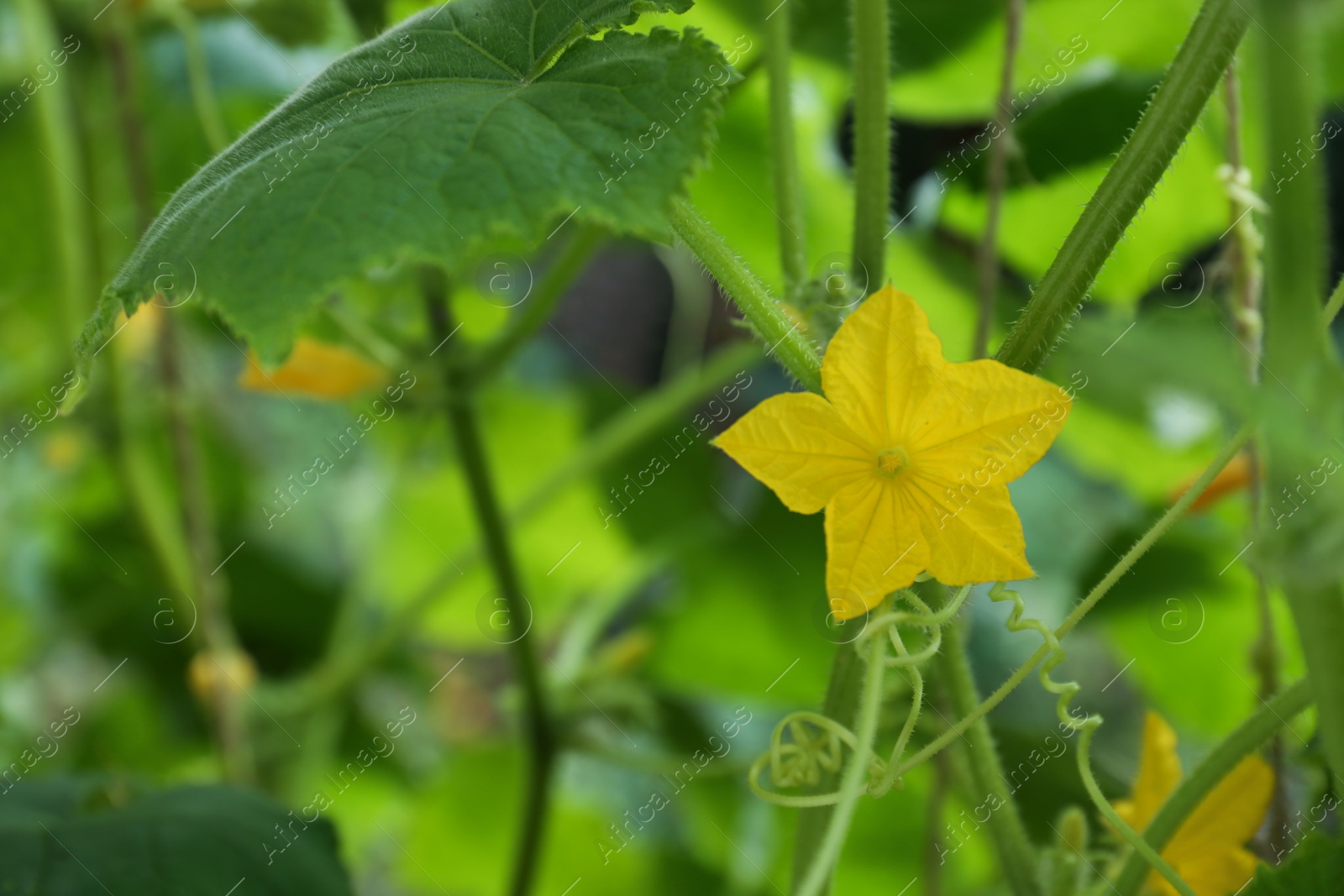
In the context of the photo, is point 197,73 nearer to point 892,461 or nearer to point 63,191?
point 63,191

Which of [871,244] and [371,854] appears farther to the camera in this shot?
[371,854]

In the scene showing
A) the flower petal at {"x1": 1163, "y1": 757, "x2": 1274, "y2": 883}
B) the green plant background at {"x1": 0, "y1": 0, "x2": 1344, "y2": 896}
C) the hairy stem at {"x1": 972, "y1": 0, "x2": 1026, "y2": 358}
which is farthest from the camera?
the green plant background at {"x1": 0, "y1": 0, "x2": 1344, "y2": 896}

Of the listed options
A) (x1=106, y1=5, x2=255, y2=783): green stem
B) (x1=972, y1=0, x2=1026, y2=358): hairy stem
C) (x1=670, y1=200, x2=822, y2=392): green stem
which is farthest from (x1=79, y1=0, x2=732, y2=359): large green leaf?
(x1=106, y1=5, x2=255, y2=783): green stem

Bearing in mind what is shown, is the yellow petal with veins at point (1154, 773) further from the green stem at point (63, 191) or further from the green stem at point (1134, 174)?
the green stem at point (63, 191)

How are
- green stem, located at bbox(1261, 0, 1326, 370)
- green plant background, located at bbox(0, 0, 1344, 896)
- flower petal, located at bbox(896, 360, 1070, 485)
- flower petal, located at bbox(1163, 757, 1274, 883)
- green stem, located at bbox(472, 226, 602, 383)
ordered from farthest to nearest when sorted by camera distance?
green plant background, located at bbox(0, 0, 1344, 896) < green stem, located at bbox(472, 226, 602, 383) < flower petal, located at bbox(1163, 757, 1274, 883) < flower petal, located at bbox(896, 360, 1070, 485) < green stem, located at bbox(1261, 0, 1326, 370)

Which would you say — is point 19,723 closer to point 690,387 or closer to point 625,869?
point 625,869

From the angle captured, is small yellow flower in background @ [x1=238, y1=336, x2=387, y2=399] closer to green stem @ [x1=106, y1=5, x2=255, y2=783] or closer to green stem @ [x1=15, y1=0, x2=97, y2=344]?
green stem @ [x1=106, y1=5, x2=255, y2=783]

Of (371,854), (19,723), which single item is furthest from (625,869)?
(19,723)

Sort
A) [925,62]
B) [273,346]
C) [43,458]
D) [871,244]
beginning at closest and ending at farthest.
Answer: [273,346] < [871,244] < [925,62] < [43,458]
